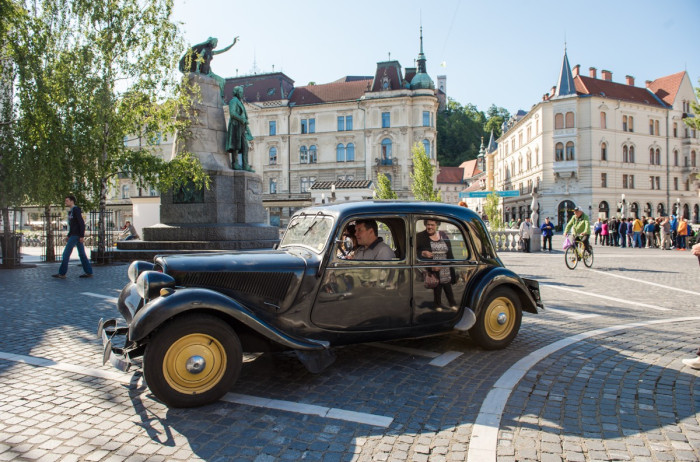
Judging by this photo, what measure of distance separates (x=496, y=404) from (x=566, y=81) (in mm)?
65182

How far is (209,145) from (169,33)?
160 inches

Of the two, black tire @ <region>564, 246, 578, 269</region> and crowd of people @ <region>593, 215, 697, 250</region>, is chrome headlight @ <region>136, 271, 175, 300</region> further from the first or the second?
crowd of people @ <region>593, 215, 697, 250</region>

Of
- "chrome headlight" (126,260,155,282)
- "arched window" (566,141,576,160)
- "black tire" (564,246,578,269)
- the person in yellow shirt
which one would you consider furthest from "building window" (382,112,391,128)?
"chrome headlight" (126,260,155,282)

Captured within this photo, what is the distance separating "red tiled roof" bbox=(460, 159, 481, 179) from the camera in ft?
373

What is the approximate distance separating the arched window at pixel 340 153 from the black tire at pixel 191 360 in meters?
62.7

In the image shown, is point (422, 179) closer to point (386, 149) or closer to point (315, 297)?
point (315, 297)

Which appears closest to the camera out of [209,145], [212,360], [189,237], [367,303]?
[212,360]

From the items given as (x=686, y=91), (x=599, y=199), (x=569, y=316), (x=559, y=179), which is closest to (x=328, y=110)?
(x=559, y=179)

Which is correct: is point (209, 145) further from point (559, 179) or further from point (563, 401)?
point (559, 179)

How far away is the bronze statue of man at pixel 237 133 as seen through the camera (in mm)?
15977

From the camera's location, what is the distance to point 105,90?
49.4ft

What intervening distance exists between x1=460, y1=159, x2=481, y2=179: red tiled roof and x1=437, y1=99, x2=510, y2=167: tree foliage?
7.15 m

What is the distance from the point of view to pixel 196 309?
12.1ft

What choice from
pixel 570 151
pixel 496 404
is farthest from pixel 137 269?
pixel 570 151
